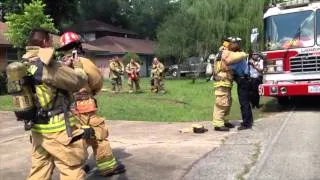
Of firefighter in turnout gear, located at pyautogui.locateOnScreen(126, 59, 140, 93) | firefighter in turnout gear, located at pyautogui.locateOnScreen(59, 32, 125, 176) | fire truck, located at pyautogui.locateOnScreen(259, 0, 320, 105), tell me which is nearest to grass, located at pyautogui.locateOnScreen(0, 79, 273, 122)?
fire truck, located at pyautogui.locateOnScreen(259, 0, 320, 105)

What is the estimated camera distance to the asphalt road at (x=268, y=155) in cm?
695

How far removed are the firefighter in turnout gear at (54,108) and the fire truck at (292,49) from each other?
28.9 feet

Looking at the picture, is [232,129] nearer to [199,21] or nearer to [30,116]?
[30,116]

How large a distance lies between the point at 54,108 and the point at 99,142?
1.87 meters

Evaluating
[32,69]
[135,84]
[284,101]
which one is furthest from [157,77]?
[32,69]

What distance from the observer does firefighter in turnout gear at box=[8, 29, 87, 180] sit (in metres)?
4.88

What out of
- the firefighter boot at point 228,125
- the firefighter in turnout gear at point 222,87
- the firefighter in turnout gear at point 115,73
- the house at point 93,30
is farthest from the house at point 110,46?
the firefighter in turnout gear at point 222,87

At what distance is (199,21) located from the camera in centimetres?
4172

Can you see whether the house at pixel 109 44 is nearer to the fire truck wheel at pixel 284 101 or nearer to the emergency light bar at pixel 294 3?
the fire truck wheel at pixel 284 101

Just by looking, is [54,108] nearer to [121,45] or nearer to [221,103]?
[221,103]

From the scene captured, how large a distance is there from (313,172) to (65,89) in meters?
3.57

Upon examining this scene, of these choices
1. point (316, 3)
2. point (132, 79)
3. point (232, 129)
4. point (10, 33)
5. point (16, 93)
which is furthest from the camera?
point (10, 33)

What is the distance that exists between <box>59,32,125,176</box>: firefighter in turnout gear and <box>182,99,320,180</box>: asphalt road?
3.27 ft

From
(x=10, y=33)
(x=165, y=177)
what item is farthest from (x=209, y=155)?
(x=10, y=33)
